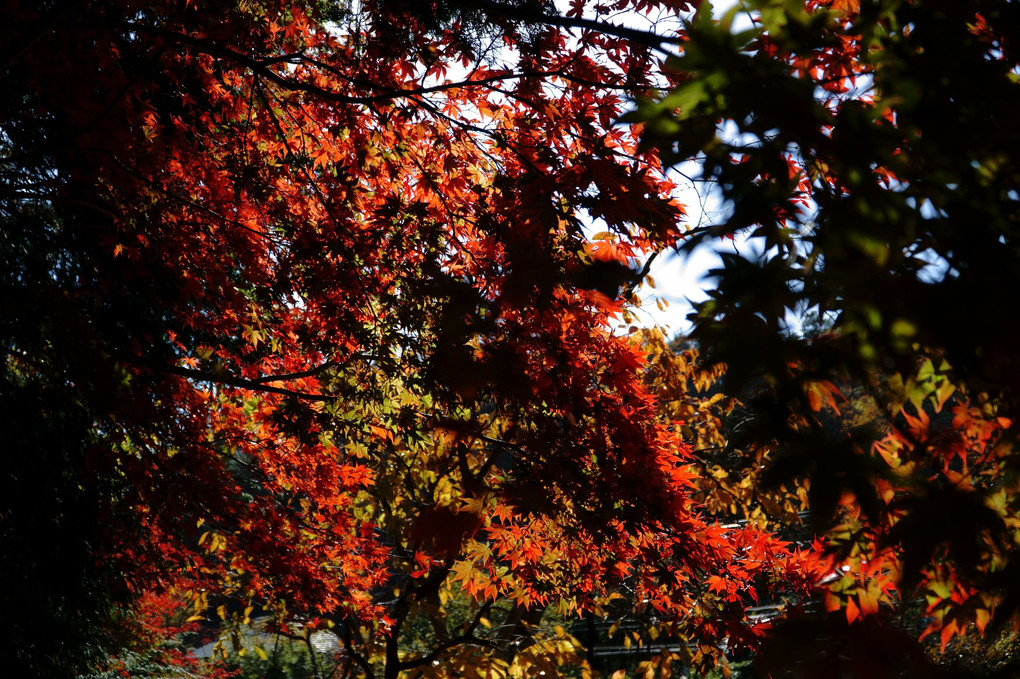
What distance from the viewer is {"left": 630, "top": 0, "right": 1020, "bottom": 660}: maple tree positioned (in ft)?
4.17

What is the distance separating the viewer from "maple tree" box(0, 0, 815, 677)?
9.91 ft

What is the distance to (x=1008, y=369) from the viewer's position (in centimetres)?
123

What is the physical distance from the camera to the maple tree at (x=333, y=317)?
9.91 feet

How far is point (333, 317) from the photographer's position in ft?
12.7

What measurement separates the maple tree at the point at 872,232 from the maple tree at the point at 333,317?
2.66ft

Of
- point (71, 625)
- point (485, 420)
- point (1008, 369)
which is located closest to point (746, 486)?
point (485, 420)

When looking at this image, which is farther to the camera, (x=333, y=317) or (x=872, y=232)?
(x=333, y=317)

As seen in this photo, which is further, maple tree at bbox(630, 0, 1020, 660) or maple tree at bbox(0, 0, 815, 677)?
maple tree at bbox(0, 0, 815, 677)

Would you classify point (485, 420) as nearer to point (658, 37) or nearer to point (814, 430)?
point (658, 37)

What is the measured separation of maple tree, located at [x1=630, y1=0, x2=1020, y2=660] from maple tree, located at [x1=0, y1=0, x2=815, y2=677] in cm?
81

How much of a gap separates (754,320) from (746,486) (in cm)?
379

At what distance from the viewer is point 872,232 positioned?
128 cm

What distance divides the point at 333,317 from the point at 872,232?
310cm

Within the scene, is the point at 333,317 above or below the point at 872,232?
above
